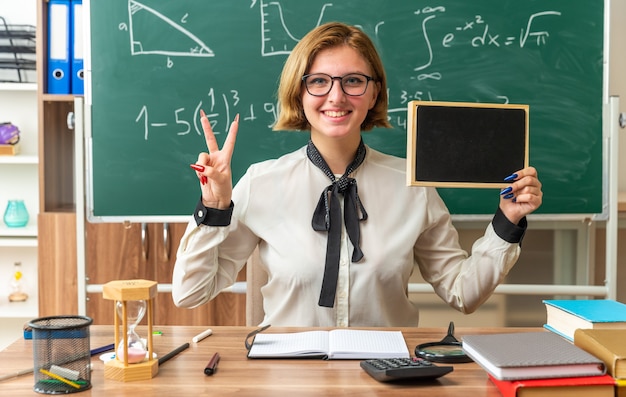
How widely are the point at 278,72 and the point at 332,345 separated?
142 cm

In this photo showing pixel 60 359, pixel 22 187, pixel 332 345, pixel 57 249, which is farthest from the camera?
pixel 22 187

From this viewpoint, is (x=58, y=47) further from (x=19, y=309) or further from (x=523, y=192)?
(x=523, y=192)

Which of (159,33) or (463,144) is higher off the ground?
(159,33)

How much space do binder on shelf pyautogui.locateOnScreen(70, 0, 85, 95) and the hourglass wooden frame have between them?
179 centimetres

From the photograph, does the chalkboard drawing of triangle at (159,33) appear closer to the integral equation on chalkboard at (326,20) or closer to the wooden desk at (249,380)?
the integral equation on chalkboard at (326,20)

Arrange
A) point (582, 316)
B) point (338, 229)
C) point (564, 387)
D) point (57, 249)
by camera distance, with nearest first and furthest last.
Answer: point (564, 387)
point (582, 316)
point (338, 229)
point (57, 249)

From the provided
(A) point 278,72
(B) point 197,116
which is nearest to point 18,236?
(B) point 197,116

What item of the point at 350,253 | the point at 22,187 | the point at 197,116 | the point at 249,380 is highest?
the point at 197,116

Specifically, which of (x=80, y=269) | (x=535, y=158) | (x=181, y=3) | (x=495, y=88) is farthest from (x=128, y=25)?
(x=535, y=158)

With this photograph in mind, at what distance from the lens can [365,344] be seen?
1.40m

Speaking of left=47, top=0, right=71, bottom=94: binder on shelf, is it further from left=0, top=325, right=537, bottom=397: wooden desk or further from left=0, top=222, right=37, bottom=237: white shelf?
left=0, top=325, right=537, bottom=397: wooden desk

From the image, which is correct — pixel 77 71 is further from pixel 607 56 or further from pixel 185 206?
pixel 607 56

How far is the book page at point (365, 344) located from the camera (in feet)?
4.40

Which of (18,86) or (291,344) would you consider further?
(18,86)
